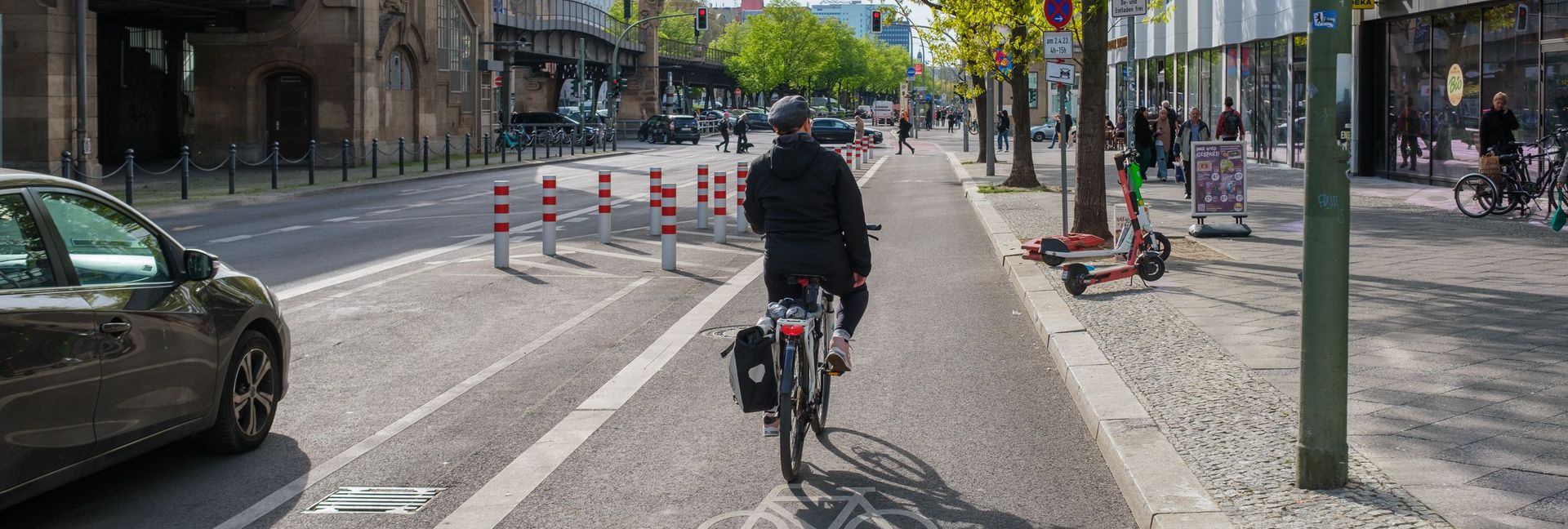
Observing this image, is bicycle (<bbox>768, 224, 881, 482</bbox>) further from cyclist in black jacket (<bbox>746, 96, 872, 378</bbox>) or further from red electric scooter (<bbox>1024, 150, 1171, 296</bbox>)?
red electric scooter (<bbox>1024, 150, 1171, 296</bbox>)

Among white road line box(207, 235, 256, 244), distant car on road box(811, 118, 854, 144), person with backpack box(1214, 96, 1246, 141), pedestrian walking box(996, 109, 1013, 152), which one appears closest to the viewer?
white road line box(207, 235, 256, 244)

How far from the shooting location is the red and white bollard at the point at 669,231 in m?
14.1

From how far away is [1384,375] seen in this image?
7.64 m

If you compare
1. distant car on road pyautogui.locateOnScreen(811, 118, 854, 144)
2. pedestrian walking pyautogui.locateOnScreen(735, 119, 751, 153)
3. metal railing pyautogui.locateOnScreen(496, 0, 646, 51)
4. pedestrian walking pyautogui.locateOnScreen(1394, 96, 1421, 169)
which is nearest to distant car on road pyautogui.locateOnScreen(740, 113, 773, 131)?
metal railing pyautogui.locateOnScreen(496, 0, 646, 51)

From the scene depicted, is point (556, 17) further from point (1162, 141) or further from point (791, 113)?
point (791, 113)

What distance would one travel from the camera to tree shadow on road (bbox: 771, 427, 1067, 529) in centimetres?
546

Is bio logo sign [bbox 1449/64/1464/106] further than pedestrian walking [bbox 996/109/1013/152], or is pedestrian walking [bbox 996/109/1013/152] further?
pedestrian walking [bbox 996/109/1013/152]

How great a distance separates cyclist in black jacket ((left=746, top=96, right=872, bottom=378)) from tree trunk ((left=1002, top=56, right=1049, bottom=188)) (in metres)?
20.6

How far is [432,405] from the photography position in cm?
759

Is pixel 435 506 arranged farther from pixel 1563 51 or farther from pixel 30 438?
pixel 1563 51

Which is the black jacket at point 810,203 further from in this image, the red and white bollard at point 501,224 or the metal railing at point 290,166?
the metal railing at point 290,166

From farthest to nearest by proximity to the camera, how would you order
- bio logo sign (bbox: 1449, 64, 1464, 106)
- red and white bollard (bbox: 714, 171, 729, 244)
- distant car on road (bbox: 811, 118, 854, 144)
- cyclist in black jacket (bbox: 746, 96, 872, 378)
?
distant car on road (bbox: 811, 118, 854, 144)
bio logo sign (bbox: 1449, 64, 1464, 106)
red and white bollard (bbox: 714, 171, 729, 244)
cyclist in black jacket (bbox: 746, 96, 872, 378)

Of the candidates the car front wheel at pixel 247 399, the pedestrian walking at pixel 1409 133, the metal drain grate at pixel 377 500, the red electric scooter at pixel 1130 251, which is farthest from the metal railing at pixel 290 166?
the pedestrian walking at pixel 1409 133

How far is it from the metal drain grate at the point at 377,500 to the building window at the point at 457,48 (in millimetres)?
41871
